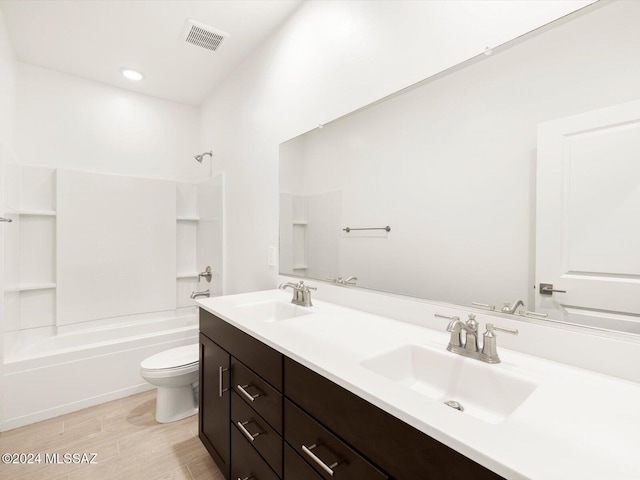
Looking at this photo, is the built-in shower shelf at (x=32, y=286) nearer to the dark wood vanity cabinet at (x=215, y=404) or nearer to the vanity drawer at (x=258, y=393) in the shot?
the dark wood vanity cabinet at (x=215, y=404)

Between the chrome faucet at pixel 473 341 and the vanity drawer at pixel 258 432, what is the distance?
0.65 m

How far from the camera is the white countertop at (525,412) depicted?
18.4 inches

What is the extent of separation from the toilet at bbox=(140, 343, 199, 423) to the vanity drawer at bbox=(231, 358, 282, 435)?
2.79 feet

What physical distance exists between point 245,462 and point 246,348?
1.54 ft

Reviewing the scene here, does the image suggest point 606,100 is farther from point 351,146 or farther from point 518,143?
point 351,146

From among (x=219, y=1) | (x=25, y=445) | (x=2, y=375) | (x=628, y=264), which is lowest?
(x=25, y=445)

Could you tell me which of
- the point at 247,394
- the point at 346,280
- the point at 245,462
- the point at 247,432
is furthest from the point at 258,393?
the point at 346,280

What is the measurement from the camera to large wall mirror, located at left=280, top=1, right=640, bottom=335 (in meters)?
0.79

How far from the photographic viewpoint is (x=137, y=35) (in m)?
2.22

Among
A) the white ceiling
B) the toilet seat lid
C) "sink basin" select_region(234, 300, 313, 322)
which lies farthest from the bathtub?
the white ceiling

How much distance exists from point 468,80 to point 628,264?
0.75 metres

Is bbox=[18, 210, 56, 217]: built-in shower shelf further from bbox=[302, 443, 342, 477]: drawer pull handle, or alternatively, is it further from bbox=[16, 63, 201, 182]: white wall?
bbox=[302, 443, 342, 477]: drawer pull handle

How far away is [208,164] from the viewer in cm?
319

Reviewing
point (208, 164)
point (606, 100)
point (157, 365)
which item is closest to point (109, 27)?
point (208, 164)
